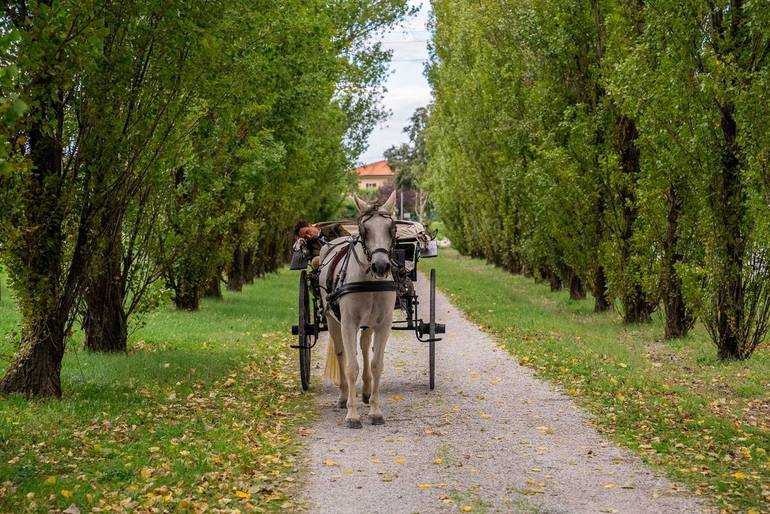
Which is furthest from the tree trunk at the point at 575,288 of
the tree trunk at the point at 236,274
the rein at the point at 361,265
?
the rein at the point at 361,265

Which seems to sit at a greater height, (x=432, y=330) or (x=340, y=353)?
(x=432, y=330)

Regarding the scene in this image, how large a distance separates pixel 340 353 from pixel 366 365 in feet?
1.10

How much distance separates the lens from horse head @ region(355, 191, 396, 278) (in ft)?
27.9

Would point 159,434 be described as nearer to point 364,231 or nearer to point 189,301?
point 364,231

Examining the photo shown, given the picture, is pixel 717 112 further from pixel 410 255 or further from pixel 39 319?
pixel 39 319

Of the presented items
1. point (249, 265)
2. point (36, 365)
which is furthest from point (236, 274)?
point (36, 365)

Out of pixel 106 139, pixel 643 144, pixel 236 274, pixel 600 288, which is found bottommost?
pixel 600 288

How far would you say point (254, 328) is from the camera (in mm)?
17984

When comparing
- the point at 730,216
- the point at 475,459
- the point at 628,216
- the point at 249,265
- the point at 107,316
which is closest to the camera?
the point at 475,459

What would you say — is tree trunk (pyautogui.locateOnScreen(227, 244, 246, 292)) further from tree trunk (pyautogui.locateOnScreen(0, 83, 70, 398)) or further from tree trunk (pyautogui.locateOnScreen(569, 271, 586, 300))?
tree trunk (pyautogui.locateOnScreen(0, 83, 70, 398))

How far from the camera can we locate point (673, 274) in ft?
50.8

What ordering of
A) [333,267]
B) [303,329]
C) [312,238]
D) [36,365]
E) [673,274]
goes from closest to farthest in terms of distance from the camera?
1. [36,365]
2. [333,267]
3. [303,329]
4. [312,238]
5. [673,274]

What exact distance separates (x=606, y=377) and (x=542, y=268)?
58.3 feet

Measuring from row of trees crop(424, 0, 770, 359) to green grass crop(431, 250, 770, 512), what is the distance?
0.83 meters
